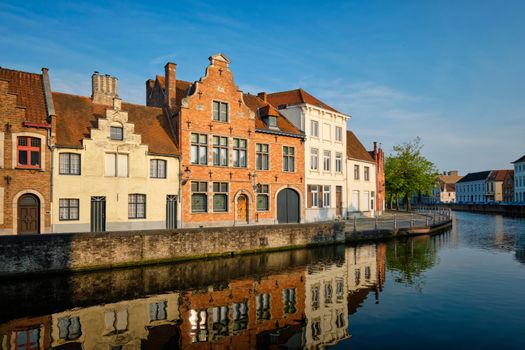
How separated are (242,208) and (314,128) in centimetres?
1092

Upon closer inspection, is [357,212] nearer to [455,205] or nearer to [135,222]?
[135,222]

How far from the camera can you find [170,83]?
92.6ft

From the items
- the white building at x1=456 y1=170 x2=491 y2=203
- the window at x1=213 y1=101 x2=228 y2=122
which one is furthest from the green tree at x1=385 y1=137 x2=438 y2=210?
the white building at x1=456 y1=170 x2=491 y2=203

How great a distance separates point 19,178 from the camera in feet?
67.2

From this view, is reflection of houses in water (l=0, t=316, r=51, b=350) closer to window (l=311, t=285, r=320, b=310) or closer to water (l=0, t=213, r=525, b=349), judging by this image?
water (l=0, t=213, r=525, b=349)

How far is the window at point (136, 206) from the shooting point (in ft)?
78.8

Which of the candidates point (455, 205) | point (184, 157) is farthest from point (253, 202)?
point (455, 205)

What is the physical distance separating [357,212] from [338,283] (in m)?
26.4

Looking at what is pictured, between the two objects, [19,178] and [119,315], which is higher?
[19,178]

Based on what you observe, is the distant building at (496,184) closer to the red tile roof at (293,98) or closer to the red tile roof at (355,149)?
the red tile roof at (355,149)

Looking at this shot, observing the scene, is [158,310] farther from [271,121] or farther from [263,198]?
[271,121]

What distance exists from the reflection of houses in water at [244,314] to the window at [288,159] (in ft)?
52.5

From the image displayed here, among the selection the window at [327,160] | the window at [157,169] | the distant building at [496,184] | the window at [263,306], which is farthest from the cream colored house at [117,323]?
the distant building at [496,184]

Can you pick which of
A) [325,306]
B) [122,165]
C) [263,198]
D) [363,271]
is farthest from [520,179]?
[325,306]
